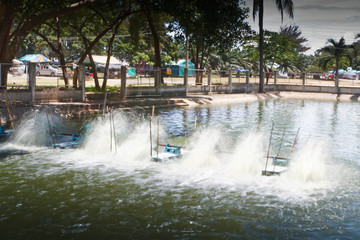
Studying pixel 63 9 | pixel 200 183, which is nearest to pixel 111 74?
pixel 63 9

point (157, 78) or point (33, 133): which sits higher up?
point (157, 78)

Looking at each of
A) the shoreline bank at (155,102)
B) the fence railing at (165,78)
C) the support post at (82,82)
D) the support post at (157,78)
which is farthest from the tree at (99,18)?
the support post at (157,78)

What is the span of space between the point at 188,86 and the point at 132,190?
2767 cm

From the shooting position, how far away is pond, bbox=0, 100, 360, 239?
27.0 ft

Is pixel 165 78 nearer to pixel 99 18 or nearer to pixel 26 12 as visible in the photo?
pixel 99 18

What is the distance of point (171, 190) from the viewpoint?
10.6 meters

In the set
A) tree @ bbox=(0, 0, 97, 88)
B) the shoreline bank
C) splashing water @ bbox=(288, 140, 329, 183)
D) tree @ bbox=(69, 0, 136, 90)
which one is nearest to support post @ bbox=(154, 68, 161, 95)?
the shoreline bank

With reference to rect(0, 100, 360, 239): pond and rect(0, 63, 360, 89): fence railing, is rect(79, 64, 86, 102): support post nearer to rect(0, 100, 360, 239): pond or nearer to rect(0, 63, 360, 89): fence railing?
rect(0, 63, 360, 89): fence railing

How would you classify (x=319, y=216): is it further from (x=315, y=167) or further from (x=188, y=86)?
(x=188, y=86)

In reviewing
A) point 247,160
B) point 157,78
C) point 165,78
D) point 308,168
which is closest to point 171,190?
point 247,160

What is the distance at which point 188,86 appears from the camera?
37750 millimetres

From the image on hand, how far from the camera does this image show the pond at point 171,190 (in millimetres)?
8219

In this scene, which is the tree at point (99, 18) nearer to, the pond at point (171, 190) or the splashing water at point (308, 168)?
the pond at point (171, 190)

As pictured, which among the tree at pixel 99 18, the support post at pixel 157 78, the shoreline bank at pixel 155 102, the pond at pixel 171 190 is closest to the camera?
the pond at pixel 171 190
